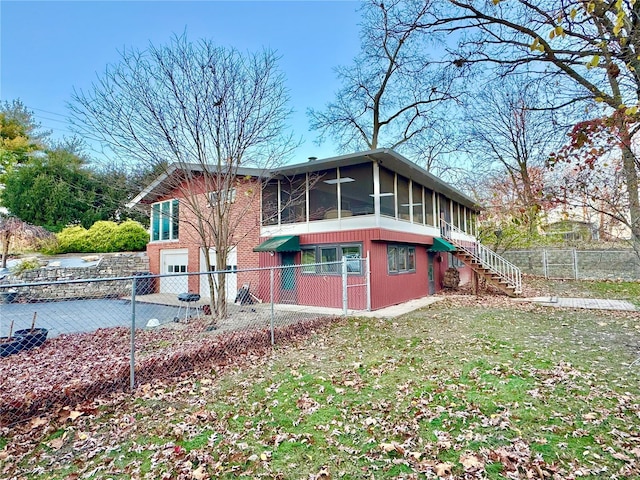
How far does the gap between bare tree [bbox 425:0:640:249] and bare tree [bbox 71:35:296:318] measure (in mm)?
4339

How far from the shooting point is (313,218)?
448 inches

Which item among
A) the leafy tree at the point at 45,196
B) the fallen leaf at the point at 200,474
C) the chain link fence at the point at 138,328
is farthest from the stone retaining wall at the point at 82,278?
the fallen leaf at the point at 200,474

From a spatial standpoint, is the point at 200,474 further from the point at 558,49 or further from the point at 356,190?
the point at 356,190

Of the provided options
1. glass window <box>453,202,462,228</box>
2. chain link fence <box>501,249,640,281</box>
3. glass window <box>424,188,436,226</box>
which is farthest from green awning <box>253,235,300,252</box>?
chain link fence <box>501,249,640,281</box>

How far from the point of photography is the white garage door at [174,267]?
1492 cm

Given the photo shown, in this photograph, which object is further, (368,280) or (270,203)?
(270,203)

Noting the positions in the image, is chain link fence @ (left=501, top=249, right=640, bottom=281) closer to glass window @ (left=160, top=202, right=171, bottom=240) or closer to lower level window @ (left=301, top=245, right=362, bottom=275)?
lower level window @ (left=301, top=245, right=362, bottom=275)

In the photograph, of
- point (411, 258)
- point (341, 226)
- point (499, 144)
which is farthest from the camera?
point (499, 144)

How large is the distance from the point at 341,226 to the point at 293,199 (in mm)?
2077

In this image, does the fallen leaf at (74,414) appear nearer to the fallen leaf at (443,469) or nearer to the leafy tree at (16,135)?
the fallen leaf at (443,469)

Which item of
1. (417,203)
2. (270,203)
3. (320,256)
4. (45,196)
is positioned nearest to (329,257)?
(320,256)

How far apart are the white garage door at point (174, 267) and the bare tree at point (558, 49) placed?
1273 cm

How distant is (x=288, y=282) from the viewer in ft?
39.4

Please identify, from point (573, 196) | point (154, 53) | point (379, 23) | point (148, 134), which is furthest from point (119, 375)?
point (379, 23)
